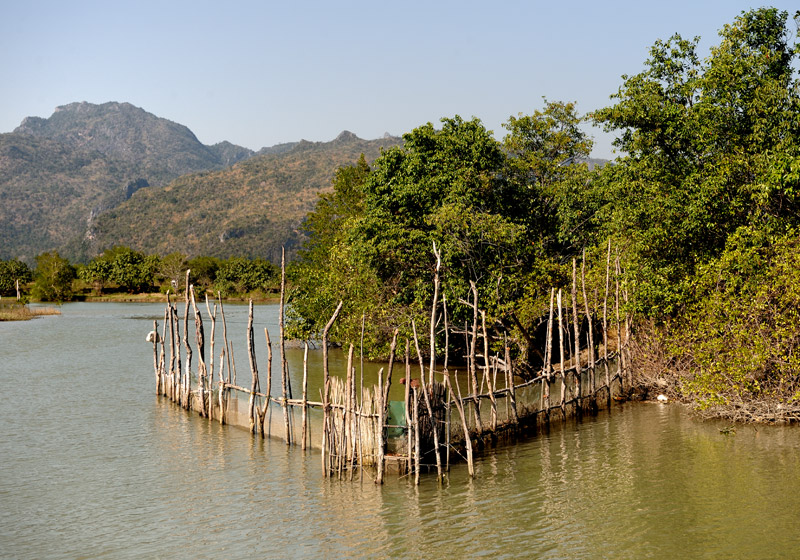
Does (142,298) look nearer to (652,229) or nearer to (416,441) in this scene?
(652,229)

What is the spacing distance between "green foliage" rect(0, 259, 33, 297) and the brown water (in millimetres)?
81689

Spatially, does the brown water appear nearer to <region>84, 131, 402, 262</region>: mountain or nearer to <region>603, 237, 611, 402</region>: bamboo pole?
<region>603, 237, 611, 402</region>: bamboo pole

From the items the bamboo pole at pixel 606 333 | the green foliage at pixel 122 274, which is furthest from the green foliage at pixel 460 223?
the green foliage at pixel 122 274

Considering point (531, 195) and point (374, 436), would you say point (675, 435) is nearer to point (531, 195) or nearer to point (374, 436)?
point (374, 436)

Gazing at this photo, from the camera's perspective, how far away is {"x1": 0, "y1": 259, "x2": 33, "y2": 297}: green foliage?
309ft

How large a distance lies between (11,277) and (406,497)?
3765 inches

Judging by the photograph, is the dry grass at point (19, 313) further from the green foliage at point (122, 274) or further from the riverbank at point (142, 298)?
the green foliage at point (122, 274)

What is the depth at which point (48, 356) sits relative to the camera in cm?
3869

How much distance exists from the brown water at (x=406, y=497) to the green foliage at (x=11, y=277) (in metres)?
81.7

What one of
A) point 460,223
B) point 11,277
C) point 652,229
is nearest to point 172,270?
point 11,277

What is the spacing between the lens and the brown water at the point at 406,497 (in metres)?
12.2

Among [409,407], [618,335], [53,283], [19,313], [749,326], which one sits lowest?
[409,407]

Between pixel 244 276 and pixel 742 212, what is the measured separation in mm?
84404

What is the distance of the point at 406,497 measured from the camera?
47.1 feet
